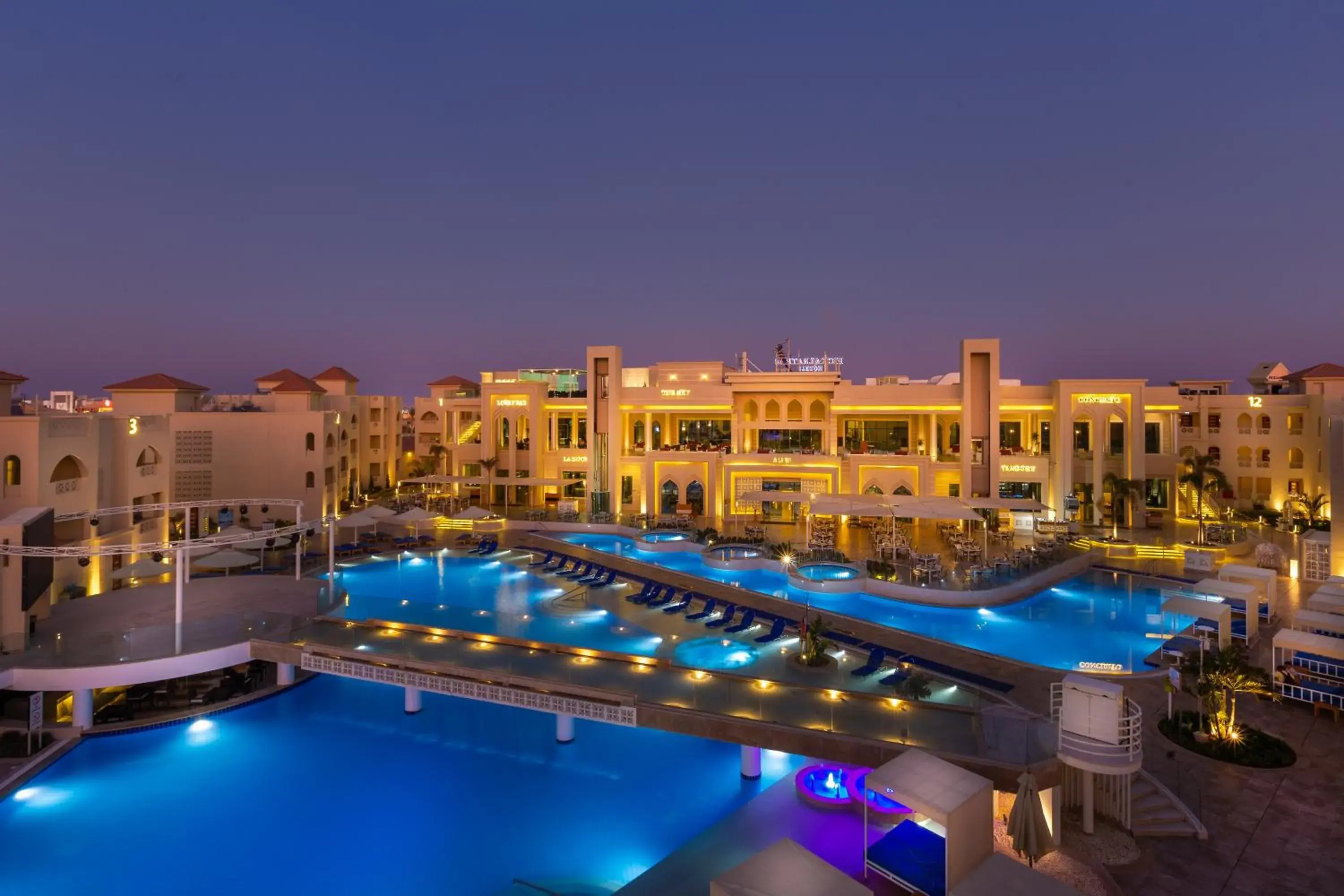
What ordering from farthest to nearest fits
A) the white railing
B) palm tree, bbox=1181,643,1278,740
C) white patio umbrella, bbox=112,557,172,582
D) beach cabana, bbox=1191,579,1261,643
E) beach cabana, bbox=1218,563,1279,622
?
white patio umbrella, bbox=112,557,172,582 < beach cabana, bbox=1218,563,1279,622 < beach cabana, bbox=1191,579,1261,643 < palm tree, bbox=1181,643,1278,740 < the white railing

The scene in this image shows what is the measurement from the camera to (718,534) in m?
25.0

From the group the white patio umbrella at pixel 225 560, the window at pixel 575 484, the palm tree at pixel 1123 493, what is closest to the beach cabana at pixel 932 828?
the white patio umbrella at pixel 225 560

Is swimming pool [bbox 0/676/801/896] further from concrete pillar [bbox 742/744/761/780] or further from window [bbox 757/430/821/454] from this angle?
window [bbox 757/430/821/454]

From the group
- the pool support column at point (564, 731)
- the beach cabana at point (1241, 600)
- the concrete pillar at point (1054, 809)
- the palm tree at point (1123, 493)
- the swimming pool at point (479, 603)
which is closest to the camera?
the concrete pillar at point (1054, 809)

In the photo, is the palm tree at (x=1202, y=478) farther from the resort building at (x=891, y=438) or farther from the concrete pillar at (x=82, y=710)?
the concrete pillar at (x=82, y=710)

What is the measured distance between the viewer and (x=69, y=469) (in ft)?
60.1

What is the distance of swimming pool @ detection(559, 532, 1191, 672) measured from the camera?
1449 centimetres

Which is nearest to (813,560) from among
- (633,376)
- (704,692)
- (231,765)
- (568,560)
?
(568,560)

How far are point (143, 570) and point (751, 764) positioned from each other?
53.1 feet

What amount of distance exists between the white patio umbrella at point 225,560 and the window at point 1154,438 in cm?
3370

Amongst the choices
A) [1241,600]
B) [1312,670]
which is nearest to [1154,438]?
[1241,600]

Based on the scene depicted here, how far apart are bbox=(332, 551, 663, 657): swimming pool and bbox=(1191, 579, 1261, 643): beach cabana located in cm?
1176

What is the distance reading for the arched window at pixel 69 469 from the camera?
17750 mm

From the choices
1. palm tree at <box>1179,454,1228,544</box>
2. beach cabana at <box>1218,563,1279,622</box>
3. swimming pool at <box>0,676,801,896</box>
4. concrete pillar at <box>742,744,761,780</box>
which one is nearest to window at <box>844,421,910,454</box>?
palm tree at <box>1179,454,1228,544</box>
